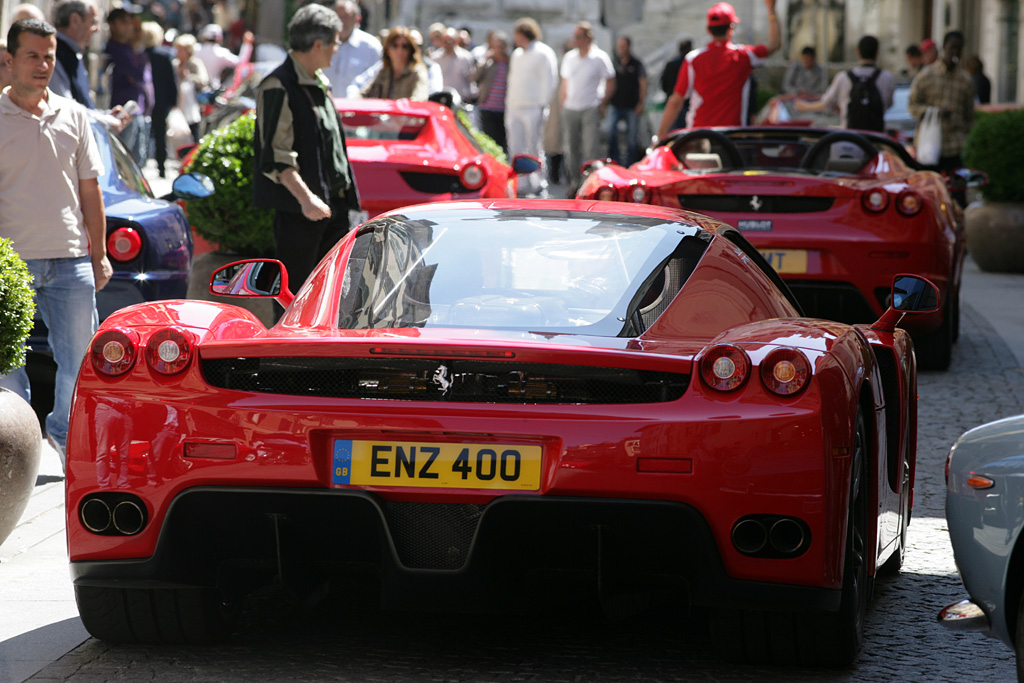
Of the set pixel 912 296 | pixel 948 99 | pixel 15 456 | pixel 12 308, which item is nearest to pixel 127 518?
pixel 15 456

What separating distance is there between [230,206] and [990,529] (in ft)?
23.0

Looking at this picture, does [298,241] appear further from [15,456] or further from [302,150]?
[15,456]

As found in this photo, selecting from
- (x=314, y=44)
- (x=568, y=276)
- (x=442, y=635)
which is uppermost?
(x=314, y=44)

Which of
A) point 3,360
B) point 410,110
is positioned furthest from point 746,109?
point 3,360

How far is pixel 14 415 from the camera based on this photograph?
17.0ft

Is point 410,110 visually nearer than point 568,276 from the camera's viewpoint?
No

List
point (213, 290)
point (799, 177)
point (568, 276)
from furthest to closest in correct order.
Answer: point (799, 177) → point (213, 290) → point (568, 276)

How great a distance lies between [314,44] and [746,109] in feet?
24.4

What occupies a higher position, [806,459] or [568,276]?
[568,276]

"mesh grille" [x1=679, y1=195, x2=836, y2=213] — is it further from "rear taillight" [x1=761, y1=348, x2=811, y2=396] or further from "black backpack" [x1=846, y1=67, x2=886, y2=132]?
"black backpack" [x1=846, y1=67, x2=886, y2=132]

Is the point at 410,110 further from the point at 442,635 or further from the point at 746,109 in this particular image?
the point at 442,635

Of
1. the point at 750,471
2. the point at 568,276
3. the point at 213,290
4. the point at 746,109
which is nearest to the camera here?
the point at 750,471

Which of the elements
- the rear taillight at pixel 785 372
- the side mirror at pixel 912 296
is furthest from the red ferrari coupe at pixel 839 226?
the rear taillight at pixel 785 372

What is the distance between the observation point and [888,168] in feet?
32.9
